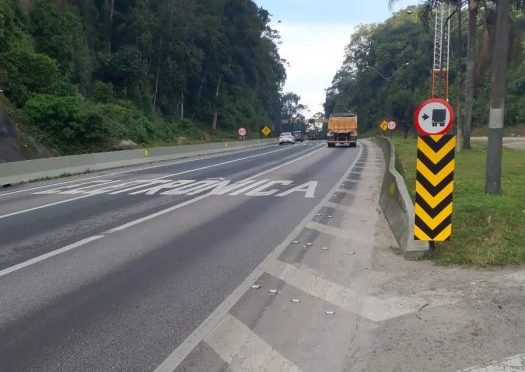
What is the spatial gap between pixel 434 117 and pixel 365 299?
3.06 m

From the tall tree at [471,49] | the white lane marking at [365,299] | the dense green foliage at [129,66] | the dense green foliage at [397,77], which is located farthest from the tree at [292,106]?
the white lane marking at [365,299]

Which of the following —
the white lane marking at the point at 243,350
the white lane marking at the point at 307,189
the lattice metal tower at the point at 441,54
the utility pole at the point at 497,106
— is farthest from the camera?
the lattice metal tower at the point at 441,54

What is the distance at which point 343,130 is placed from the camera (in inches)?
1993

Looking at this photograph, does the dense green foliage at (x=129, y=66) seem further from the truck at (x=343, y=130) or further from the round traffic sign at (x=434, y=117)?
the round traffic sign at (x=434, y=117)

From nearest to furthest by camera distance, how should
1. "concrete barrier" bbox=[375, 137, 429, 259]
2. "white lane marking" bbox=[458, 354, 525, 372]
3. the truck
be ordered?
1. "white lane marking" bbox=[458, 354, 525, 372]
2. "concrete barrier" bbox=[375, 137, 429, 259]
3. the truck

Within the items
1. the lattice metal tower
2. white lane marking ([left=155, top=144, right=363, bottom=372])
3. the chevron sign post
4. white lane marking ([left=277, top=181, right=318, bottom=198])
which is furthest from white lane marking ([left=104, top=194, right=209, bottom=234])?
the lattice metal tower

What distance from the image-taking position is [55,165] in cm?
2295

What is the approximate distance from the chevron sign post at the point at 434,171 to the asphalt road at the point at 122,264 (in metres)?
2.37

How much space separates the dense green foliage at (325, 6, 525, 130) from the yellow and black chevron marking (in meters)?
55.6

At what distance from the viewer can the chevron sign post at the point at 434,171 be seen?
8219mm

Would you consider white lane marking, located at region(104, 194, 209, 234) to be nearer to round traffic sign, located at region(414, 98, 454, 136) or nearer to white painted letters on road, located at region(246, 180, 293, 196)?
white painted letters on road, located at region(246, 180, 293, 196)

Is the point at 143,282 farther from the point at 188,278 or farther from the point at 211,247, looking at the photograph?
the point at 211,247

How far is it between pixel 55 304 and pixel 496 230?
621cm

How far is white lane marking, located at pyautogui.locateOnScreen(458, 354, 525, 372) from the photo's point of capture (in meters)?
4.61
